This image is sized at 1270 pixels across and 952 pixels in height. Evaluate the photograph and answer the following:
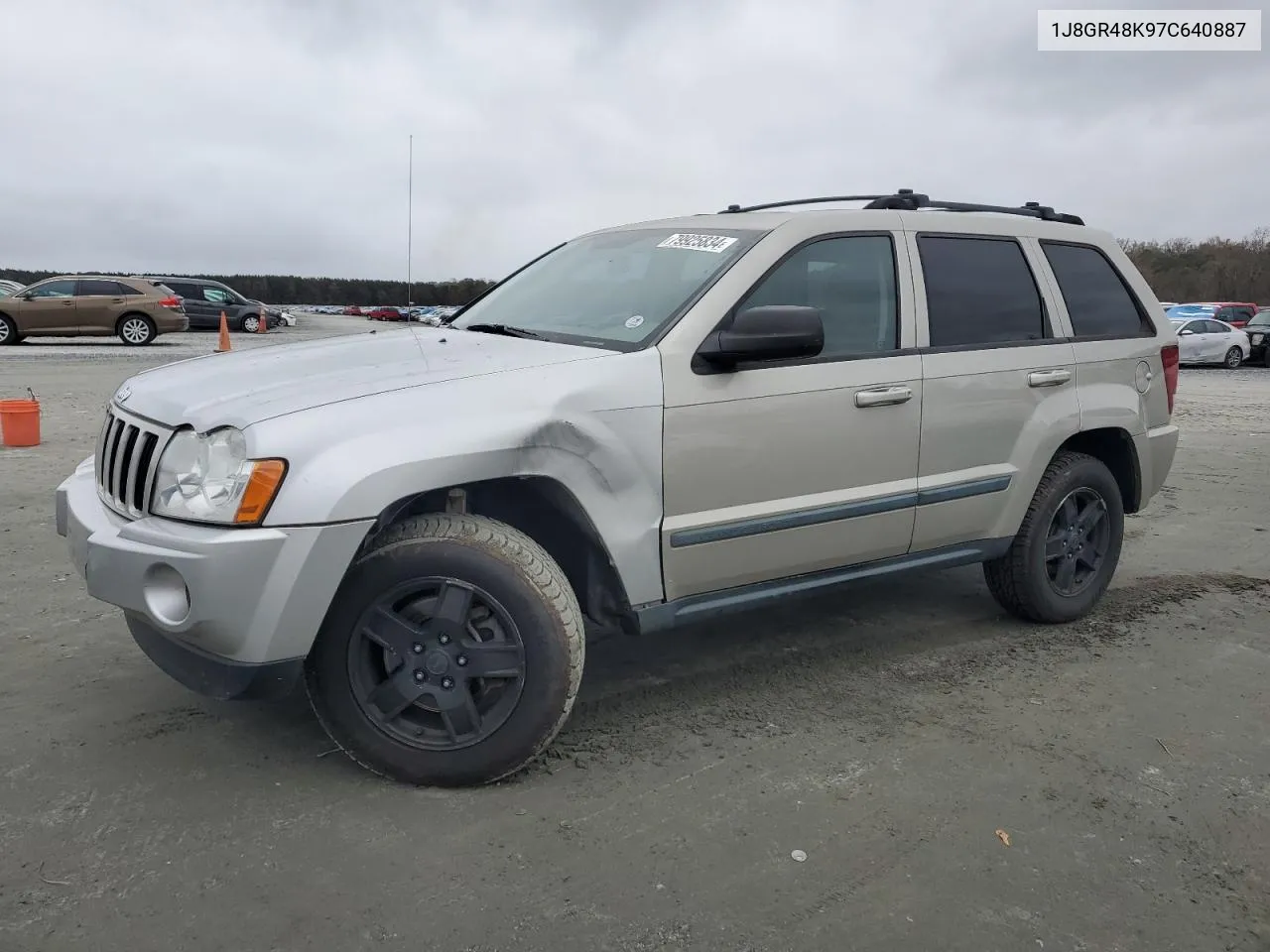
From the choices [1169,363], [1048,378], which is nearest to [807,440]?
[1048,378]

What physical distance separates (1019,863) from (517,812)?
52.7 inches

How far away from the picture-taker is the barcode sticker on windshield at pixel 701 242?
3721 millimetres

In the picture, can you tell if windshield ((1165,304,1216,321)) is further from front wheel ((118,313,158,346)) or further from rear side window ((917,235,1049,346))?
rear side window ((917,235,1049,346))

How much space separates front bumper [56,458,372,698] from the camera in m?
2.68

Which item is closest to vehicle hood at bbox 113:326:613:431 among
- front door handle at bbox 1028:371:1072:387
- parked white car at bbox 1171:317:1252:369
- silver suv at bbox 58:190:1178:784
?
silver suv at bbox 58:190:1178:784

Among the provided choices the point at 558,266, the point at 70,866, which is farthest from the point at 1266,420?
the point at 70,866

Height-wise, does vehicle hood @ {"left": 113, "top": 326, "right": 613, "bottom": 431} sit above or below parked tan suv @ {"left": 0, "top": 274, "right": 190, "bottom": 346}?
below

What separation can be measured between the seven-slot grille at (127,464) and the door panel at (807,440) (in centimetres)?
151

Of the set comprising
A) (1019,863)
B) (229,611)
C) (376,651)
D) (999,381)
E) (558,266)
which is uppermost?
(558,266)

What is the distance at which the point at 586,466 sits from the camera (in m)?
3.13

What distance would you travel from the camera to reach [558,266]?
439cm

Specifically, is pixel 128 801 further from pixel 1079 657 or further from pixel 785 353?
pixel 1079 657

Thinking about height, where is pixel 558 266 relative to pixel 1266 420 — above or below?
above

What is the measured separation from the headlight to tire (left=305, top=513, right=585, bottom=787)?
1.27 feet
